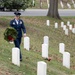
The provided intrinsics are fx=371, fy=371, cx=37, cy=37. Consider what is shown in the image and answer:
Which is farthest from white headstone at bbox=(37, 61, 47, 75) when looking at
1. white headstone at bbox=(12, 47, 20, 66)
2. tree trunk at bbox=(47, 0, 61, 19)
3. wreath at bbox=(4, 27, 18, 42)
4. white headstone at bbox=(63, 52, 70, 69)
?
tree trunk at bbox=(47, 0, 61, 19)

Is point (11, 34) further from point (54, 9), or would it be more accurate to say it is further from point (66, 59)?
point (54, 9)

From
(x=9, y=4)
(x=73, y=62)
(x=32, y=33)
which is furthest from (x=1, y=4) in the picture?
(x=73, y=62)

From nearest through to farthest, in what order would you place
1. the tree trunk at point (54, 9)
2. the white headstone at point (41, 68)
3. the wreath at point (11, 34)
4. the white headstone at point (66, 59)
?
1. the white headstone at point (41, 68)
2. the wreath at point (11, 34)
3. the white headstone at point (66, 59)
4. the tree trunk at point (54, 9)

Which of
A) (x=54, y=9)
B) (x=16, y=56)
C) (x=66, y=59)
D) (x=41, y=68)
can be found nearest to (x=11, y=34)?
(x=16, y=56)

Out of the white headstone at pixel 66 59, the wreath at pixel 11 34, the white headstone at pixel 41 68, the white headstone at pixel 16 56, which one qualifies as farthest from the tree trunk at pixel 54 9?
the white headstone at pixel 41 68

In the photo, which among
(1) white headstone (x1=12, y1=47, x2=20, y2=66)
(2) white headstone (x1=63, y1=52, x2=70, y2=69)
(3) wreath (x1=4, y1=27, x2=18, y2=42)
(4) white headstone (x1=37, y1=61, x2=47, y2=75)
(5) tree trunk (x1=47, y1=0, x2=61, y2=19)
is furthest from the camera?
(5) tree trunk (x1=47, y1=0, x2=61, y2=19)

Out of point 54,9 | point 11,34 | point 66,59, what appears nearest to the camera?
point 11,34

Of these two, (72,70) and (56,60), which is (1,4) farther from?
(72,70)

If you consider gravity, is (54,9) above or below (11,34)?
below

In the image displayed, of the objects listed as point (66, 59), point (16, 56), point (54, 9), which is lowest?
point (54, 9)

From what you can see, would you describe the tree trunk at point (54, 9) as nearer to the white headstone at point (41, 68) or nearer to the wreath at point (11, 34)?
the wreath at point (11, 34)

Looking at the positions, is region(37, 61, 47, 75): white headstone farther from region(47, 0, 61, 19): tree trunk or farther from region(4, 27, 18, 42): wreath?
region(47, 0, 61, 19): tree trunk

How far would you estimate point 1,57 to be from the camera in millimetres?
11984

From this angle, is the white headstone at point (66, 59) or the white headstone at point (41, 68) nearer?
the white headstone at point (41, 68)
